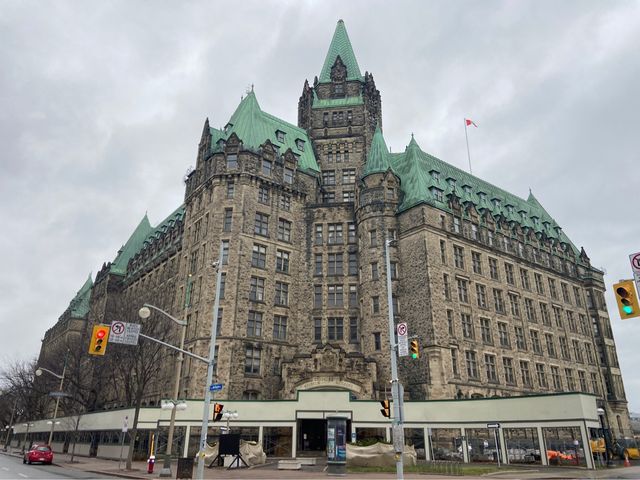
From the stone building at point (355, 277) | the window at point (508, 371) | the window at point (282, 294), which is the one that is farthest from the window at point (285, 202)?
the window at point (508, 371)

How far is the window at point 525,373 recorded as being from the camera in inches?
2108

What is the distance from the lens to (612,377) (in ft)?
214

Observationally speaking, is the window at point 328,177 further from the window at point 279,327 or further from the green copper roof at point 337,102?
the window at point 279,327

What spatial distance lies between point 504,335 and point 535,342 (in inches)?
236

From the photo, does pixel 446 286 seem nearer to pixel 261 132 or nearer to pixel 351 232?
pixel 351 232

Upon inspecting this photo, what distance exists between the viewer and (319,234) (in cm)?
5528

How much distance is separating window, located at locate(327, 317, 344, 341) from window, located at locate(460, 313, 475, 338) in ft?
39.7

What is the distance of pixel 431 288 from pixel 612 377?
1400 inches

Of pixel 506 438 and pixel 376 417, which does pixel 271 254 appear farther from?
pixel 506 438

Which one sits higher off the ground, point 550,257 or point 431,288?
point 550,257

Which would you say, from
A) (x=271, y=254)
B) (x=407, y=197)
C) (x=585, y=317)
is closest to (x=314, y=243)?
(x=271, y=254)

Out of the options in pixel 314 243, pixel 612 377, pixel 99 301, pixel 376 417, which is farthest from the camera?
pixel 99 301

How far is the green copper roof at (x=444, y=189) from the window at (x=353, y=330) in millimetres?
12625

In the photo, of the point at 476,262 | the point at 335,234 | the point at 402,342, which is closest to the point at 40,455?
the point at 402,342
